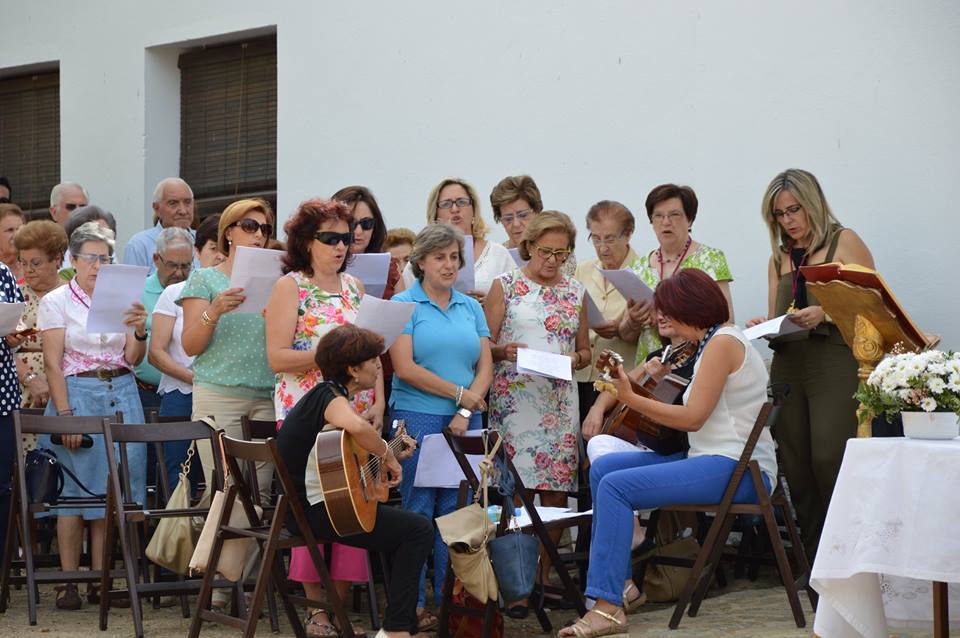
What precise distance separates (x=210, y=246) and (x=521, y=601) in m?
2.71

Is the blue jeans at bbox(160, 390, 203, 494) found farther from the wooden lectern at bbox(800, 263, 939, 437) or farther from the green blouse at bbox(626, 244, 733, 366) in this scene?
the wooden lectern at bbox(800, 263, 939, 437)

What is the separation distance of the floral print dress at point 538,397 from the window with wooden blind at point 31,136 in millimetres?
5942

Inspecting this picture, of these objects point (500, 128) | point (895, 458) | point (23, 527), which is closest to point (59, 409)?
point (23, 527)

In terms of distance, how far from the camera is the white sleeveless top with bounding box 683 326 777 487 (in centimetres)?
561

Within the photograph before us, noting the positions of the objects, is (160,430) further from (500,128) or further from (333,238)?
(500,128)

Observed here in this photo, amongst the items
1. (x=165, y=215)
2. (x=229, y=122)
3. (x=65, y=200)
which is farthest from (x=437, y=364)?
(x=229, y=122)

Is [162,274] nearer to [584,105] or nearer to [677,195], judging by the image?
[584,105]

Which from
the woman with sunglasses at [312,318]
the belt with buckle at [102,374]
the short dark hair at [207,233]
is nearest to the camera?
the woman with sunglasses at [312,318]

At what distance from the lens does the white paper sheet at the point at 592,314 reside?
22.1 ft

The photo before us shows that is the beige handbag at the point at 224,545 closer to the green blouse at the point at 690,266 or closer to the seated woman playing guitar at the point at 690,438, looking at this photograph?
the seated woman playing guitar at the point at 690,438

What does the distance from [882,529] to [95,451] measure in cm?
383

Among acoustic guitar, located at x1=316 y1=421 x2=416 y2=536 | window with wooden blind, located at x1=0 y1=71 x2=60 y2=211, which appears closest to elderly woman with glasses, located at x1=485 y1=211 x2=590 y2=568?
acoustic guitar, located at x1=316 y1=421 x2=416 y2=536

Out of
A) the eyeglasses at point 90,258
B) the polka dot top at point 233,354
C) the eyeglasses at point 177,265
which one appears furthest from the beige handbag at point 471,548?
the eyeglasses at point 177,265

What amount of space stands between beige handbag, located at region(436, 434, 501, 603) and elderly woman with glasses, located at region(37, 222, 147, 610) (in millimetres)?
2079
